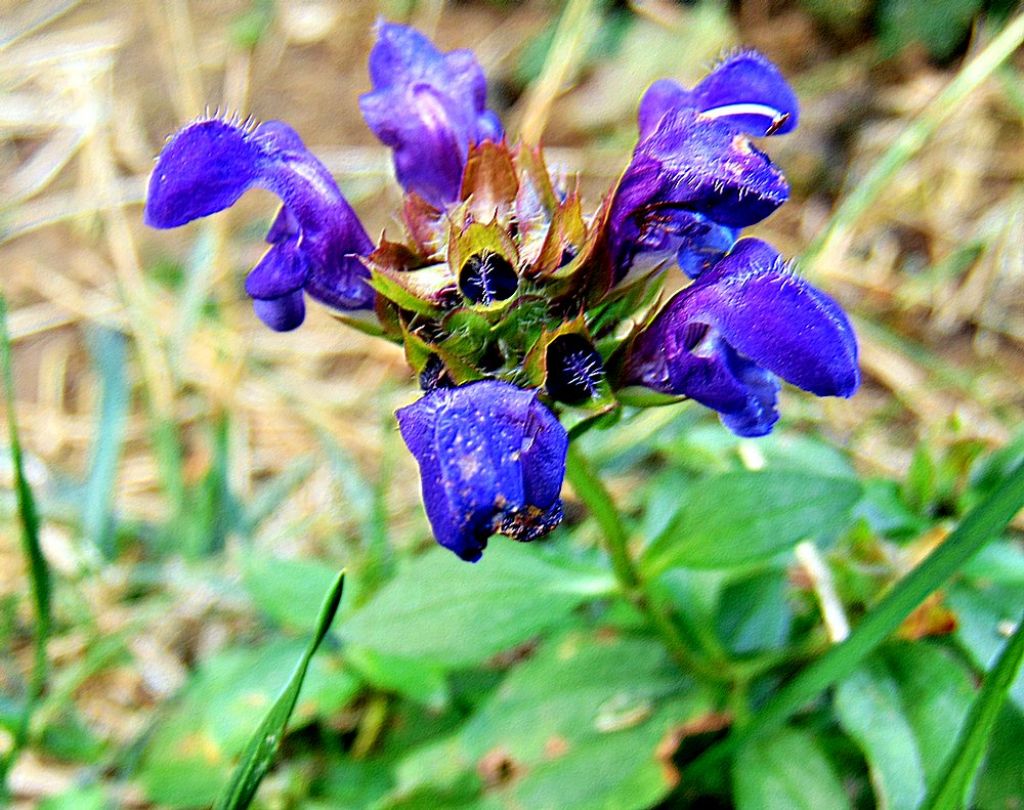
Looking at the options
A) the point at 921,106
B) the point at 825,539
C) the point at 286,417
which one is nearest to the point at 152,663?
the point at 286,417

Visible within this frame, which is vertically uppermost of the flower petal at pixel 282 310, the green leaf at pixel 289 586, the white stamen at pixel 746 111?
the white stamen at pixel 746 111

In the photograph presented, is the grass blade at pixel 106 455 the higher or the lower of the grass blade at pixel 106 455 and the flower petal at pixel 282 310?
the lower

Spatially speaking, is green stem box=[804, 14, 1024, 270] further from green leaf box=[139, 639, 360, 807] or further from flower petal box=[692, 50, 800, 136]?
green leaf box=[139, 639, 360, 807]

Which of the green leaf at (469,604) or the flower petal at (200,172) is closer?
the flower petal at (200,172)

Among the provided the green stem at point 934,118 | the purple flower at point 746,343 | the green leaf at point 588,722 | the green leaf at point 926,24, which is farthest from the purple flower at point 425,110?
the green leaf at point 926,24

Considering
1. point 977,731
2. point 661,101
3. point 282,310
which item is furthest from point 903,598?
point 282,310

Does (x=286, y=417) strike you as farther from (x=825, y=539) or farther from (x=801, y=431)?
(x=825, y=539)

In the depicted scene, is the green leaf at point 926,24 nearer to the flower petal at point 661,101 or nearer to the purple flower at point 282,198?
the flower petal at point 661,101
